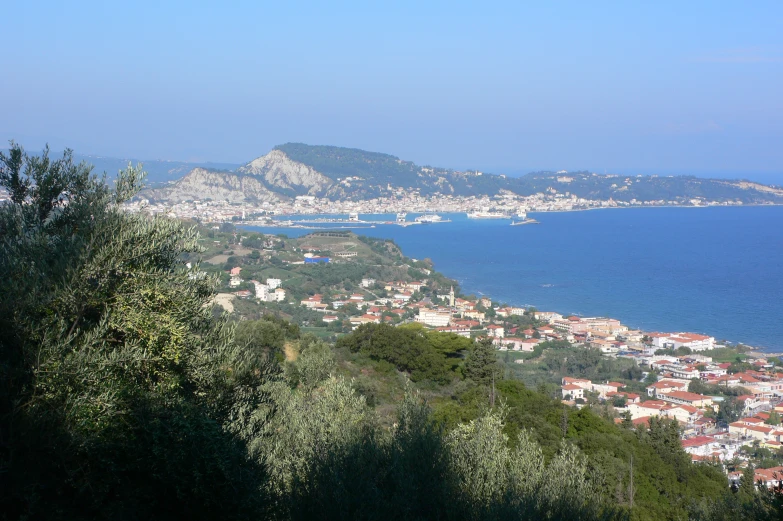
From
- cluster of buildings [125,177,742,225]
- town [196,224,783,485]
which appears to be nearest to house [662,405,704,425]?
town [196,224,783,485]

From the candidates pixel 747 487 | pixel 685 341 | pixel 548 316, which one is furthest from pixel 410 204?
pixel 747 487

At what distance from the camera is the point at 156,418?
3941 mm

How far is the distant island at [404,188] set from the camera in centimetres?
9094

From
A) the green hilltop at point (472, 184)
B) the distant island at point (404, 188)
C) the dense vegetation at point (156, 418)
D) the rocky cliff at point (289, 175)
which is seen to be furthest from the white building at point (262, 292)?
the green hilltop at point (472, 184)

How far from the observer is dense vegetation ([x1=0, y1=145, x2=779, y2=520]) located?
362 centimetres

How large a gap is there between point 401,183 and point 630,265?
6028cm

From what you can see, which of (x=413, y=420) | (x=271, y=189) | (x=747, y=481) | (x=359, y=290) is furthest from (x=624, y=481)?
(x=271, y=189)

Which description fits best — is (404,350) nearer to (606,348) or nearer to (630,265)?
(606,348)

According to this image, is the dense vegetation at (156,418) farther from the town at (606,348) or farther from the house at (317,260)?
the house at (317,260)

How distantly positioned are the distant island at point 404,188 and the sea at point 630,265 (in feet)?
32.5

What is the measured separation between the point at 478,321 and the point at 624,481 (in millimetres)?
22601

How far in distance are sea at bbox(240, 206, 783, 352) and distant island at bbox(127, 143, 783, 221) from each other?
32.5 ft

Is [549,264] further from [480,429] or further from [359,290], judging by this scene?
[480,429]

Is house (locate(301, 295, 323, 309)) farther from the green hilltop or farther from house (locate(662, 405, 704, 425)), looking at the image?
the green hilltop
